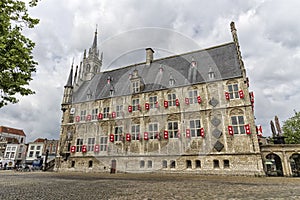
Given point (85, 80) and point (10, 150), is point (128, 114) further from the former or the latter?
point (10, 150)

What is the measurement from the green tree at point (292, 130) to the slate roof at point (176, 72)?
2003 cm

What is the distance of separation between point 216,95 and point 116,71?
1838cm

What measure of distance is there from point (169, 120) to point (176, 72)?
23.6 feet

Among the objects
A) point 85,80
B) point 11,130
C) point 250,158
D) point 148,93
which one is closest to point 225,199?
point 250,158

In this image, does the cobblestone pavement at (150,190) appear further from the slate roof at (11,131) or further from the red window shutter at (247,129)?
the slate roof at (11,131)

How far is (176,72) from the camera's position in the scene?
25656 millimetres

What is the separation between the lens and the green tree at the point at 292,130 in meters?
32.3

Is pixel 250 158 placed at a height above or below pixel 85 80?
below

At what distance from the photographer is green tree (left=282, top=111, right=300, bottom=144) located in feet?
106

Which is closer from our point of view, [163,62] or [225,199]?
[225,199]

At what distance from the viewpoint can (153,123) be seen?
76.1 ft

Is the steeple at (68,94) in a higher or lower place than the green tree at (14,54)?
higher

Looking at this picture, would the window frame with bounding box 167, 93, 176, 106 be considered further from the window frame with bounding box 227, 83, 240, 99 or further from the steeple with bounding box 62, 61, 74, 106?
the steeple with bounding box 62, 61, 74, 106

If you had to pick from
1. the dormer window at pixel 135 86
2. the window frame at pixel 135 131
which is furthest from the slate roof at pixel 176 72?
the window frame at pixel 135 131
